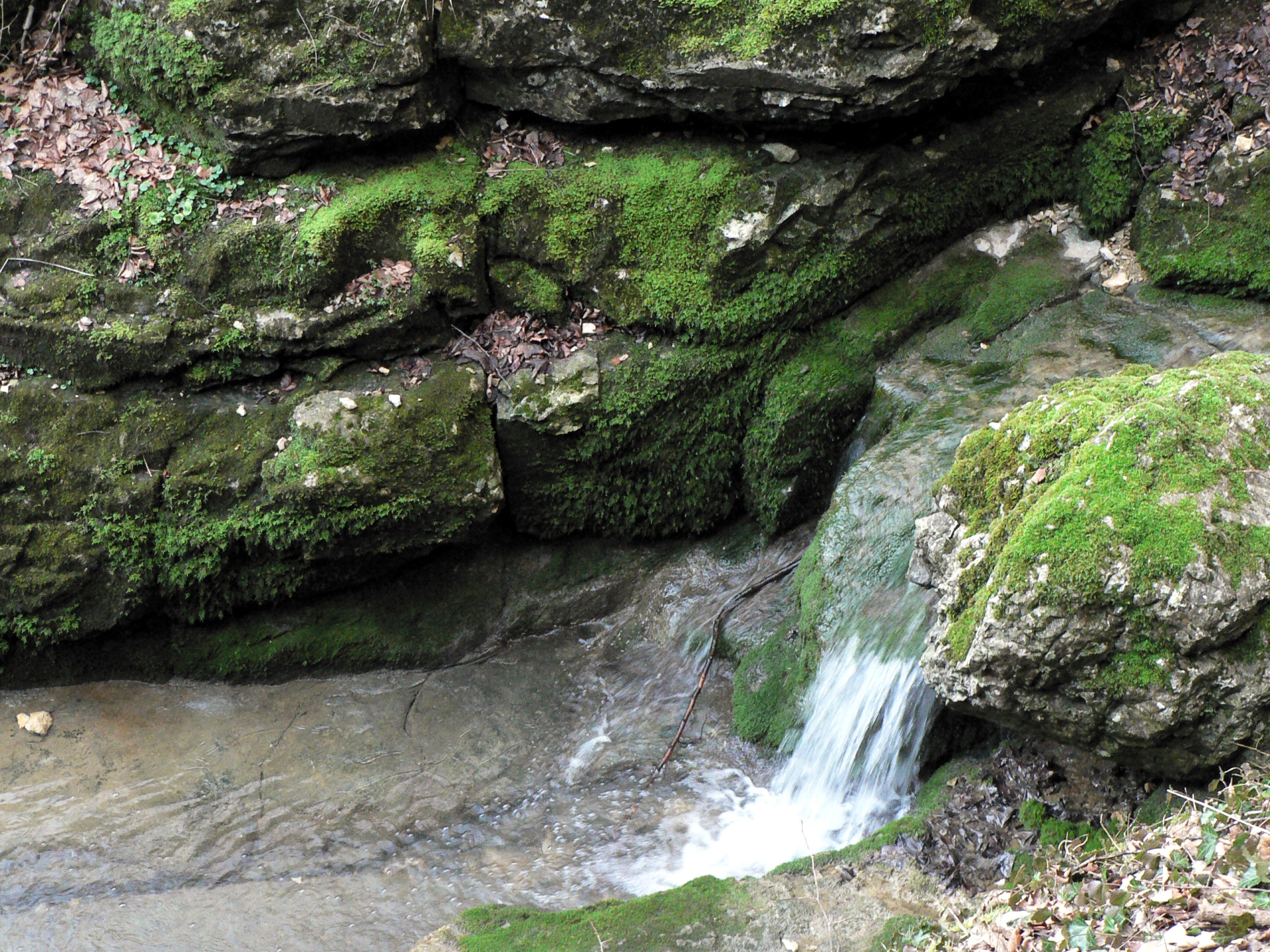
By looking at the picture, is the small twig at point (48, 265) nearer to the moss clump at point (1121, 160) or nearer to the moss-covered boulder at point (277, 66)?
the moss-covered boulder at point (277, 66)

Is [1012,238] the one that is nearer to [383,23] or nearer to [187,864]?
[383,23]

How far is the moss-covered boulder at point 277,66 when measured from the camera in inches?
221

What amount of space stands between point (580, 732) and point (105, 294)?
155 inches

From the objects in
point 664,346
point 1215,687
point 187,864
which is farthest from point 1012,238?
point 187,864

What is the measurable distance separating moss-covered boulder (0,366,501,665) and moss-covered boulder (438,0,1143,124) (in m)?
2.03

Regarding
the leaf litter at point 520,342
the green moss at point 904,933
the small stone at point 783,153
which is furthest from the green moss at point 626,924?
the small stone at point 783,153

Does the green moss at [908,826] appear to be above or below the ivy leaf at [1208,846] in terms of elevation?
below

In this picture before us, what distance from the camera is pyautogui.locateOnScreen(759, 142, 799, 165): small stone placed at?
6.06m

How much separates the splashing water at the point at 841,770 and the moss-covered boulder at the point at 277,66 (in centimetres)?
419

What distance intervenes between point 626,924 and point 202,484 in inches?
146

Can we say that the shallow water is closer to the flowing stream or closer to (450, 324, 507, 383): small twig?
the flowing stream

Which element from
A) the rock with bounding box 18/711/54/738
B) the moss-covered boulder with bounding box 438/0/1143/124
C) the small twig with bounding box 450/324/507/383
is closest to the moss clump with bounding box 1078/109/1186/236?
the moss-covered boulder with bounding box 438/0/1143/124

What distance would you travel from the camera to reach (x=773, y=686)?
5492 millimetres

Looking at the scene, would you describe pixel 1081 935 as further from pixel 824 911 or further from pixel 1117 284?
pixel 1117 284
